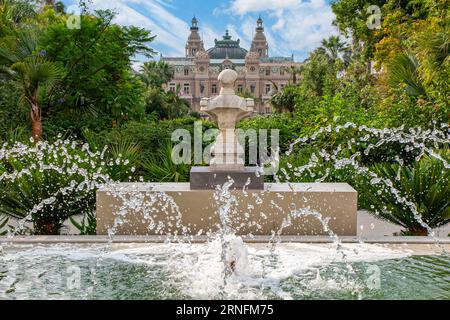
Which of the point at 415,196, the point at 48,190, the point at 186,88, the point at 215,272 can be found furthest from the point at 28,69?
the point at 186,88

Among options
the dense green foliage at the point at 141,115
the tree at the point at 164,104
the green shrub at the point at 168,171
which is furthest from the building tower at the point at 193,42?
the green shrub at the point at 168,171

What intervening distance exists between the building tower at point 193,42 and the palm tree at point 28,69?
124m

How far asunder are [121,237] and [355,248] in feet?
8.08

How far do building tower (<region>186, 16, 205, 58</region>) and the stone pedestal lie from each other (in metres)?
130

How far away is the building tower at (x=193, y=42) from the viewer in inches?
5349

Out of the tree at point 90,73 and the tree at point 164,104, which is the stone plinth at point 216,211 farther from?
the tree at point 164,104

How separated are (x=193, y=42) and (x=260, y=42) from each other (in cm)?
1709

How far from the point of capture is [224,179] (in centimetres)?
682

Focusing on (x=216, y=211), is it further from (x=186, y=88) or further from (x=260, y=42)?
(x=260, y=42)

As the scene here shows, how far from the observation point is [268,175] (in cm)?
994

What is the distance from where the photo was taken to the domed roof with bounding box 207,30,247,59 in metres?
128

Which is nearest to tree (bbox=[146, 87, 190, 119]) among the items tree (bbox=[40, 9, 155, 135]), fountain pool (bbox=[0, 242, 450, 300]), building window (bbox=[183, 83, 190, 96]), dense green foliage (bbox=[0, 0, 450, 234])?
dense green foliage (bbox=[0, 0, 450, 234])

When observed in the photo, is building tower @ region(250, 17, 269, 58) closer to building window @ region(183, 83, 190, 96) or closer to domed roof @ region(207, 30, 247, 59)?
domed roof @ region(207, 30, 247, 59)
